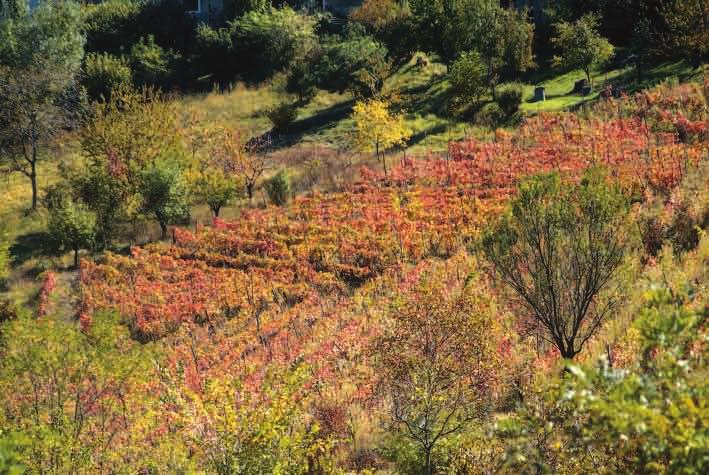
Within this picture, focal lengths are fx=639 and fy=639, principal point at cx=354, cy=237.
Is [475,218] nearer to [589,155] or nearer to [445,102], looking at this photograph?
[589,155]

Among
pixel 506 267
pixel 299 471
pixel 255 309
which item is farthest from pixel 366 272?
pixel 299 471

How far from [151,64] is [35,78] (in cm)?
1723

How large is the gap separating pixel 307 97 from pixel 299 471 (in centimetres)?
4520

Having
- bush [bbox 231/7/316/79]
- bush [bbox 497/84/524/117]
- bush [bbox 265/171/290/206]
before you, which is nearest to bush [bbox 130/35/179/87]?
bush [bbox 231/7/316/79]

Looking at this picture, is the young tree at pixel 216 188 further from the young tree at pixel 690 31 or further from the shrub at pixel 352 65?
the young tree at pixel 690 31

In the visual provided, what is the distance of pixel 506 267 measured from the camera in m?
15.2

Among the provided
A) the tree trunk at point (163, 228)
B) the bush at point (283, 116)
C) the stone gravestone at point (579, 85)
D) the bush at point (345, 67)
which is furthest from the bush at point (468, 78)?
the tree trunk at point (163, 228)

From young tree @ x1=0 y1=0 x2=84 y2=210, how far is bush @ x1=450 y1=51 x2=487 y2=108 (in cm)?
2677

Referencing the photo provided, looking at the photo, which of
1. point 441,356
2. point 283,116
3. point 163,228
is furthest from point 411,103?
point 441,356

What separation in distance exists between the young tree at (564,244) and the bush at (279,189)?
2181 cm

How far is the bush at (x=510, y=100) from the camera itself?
39.7 meters

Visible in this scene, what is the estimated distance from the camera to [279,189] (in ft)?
117

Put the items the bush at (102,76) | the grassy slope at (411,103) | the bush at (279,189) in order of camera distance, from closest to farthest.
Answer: the bush at (279,189)
the grassy slope at (411,103)
the bush at (102,76)

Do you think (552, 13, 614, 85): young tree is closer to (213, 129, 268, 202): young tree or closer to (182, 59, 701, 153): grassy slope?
(182, 59, 701, 153): grassy slope
